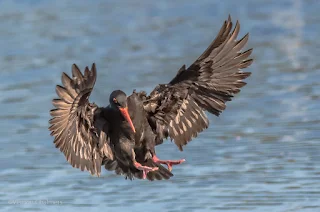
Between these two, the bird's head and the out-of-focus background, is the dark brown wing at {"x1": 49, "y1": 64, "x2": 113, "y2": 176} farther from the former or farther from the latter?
the out-of-focus background

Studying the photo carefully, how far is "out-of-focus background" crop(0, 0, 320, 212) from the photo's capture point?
31.6ft

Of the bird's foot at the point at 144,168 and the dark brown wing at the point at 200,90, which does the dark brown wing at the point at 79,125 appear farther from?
the dark brown wing at the point at 200,90

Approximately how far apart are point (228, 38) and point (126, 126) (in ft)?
3.96

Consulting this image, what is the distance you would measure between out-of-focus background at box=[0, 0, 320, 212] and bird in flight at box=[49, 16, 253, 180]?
0.66 meters

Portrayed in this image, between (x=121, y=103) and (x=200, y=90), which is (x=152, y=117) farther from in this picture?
(x=121, y=103)

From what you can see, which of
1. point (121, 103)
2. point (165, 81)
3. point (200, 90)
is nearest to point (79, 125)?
point (121, 103)

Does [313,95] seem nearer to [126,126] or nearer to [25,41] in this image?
[126,126]

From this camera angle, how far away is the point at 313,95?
41.9 feet

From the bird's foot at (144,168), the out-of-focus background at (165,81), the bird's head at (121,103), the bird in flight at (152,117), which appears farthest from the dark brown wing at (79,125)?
the out-of-focus background at (165,81)

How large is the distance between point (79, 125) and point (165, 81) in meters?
5.54

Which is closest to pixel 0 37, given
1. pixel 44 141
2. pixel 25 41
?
pixel 25 41

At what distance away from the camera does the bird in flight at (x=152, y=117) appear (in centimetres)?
852

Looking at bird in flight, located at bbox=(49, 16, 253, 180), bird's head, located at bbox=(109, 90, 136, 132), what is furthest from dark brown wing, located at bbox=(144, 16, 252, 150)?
bird's head, located at bbox=(109, 90, 136, 132)

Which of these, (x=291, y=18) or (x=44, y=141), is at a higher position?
(x=291, y=18)
